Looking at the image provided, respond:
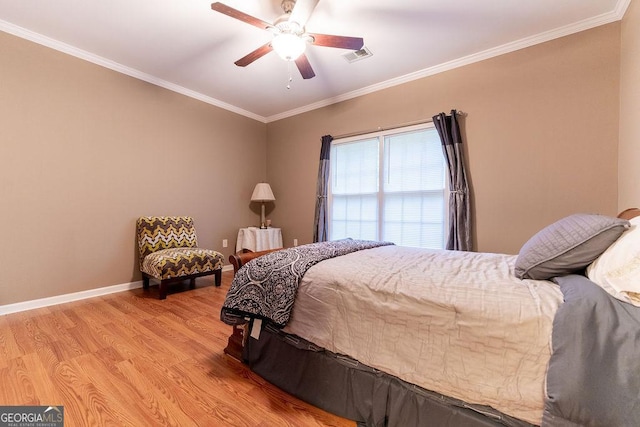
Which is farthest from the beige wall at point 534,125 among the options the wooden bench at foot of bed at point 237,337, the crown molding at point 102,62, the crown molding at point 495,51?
the crown molding at point 102,62

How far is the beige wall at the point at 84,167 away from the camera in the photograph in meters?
2.45

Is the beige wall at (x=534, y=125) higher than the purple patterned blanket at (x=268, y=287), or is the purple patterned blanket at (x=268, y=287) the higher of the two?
the beige wall at (x=534, y=125)

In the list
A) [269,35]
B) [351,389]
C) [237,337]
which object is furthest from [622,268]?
[269,35]

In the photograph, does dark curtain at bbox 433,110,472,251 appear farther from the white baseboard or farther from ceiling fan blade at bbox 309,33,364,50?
the white baseboard

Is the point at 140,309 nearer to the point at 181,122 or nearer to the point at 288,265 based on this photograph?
the point at 288,265

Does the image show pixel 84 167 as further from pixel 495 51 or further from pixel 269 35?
pixel 495 51

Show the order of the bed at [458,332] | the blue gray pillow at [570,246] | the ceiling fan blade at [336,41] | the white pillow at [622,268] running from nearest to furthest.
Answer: the bed at [458,332] → the white pillow at [622,268] → the blue gray pillow at [570,246] → the ceiling fan blade at [336,41]

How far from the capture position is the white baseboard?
244 cm

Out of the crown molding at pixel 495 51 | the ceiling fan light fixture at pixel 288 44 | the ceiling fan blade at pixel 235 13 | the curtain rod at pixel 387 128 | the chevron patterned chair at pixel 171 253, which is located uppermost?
A: the crown molding at pixel 495 51

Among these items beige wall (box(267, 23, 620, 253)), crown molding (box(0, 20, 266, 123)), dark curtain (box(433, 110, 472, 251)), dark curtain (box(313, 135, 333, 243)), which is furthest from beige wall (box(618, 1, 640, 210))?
crown molding (box(0, 20, 266, 123))

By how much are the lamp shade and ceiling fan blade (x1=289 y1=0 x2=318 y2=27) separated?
2691 millimetres

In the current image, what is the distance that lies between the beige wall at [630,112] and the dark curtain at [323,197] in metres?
2.90

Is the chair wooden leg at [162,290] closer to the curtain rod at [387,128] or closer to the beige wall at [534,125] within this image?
the curtain rod at [387,128]

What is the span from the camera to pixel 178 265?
2.89 metres
